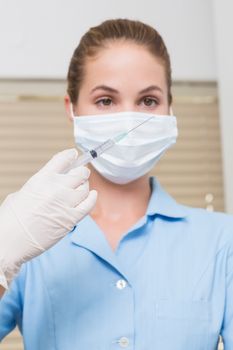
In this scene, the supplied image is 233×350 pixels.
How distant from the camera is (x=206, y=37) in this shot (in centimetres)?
243

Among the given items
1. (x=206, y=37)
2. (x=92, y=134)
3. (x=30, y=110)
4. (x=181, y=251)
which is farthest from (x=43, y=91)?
(x=181, y=251)

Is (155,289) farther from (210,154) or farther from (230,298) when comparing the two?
(210,154)

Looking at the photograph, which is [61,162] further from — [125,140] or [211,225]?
[211,225]

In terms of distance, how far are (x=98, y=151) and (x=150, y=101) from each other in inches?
6.9

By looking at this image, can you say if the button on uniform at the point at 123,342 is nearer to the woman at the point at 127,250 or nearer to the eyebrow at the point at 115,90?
the woman at the point at 127,250

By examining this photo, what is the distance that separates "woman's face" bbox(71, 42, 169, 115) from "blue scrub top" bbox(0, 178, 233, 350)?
23 centimetres

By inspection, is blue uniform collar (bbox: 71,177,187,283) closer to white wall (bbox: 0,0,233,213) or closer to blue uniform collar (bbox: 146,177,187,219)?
blue uniform collar (bbox: 146,177,187,219)

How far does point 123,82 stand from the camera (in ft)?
4.11

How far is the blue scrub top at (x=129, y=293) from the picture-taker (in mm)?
1165

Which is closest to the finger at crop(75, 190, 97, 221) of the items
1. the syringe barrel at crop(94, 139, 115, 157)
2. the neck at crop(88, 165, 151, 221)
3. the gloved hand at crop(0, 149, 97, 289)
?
the gloved hand at crop(0, 149, 97, 289)

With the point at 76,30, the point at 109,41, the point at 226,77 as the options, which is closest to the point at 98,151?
the point at 109,41

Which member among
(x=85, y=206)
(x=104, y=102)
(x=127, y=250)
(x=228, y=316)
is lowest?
(x=228, y=316)

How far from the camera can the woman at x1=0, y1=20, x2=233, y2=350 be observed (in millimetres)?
1176

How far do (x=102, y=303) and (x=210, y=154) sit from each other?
1.34 m
